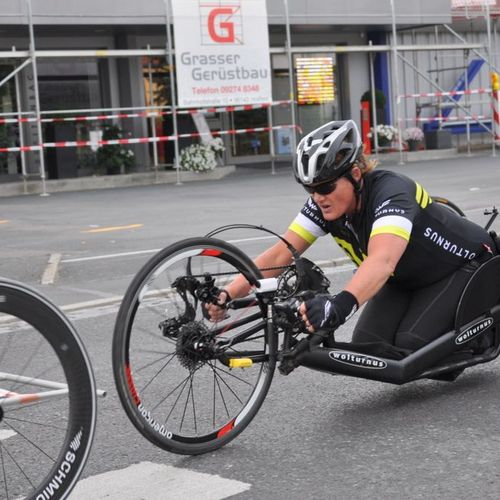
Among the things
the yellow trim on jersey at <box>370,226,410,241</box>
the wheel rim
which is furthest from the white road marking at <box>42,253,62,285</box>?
the yellow trim on jersey at <box>370,226,410,241</box>

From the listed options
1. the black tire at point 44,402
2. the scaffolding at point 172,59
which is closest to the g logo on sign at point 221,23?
the scaffolding at point 172,59

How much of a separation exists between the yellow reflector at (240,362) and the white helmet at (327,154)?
2.55ft

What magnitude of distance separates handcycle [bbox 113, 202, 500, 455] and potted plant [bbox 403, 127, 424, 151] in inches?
829

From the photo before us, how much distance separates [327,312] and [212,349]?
18.8 inches

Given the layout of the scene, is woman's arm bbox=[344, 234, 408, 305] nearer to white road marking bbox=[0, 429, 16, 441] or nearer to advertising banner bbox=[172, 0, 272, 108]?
white road marking bbox=[0, 429, 16, 441]

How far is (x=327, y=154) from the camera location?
4.50m

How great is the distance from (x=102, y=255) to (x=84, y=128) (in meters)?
12.4

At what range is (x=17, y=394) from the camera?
3422mm

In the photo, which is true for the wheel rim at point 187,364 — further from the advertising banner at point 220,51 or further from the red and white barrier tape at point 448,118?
the red and white barrier tape at point 448,118

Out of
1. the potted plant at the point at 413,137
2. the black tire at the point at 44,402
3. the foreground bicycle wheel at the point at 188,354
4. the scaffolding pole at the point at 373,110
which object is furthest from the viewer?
the potted plant at the point at 413,137

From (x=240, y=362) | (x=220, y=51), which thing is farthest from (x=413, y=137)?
(x=240, y=362)

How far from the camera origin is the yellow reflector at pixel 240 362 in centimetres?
433

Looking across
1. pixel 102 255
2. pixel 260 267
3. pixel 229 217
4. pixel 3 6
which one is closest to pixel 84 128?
pixel 3 6

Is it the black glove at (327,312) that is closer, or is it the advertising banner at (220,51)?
the black glove at (327,312)
